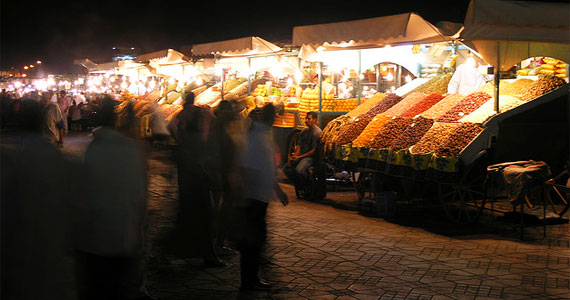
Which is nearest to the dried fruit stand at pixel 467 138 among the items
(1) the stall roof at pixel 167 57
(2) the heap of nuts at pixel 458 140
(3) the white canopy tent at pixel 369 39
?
(2) the heap of nuts at pixel 458 140

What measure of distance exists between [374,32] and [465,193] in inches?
127

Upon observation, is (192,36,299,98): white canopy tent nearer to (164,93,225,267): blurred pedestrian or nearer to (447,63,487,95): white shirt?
(447,63,487,95): white shirt

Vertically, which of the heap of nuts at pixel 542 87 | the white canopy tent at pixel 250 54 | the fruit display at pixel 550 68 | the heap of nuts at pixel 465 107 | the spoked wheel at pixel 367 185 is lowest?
the spoked wheel at pixel 367 185

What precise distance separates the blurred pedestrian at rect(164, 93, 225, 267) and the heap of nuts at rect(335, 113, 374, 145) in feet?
12.5

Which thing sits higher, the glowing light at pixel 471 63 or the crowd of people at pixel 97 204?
the glowing light at pixel 471 63

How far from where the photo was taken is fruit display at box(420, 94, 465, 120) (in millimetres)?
9359

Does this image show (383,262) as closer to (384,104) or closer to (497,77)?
(497,77)

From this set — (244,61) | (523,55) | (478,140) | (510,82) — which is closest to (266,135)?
(478,140)

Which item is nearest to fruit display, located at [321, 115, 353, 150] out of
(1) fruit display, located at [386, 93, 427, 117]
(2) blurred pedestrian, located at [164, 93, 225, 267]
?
(1) fruit display, located at [386, 93, 427, 117]

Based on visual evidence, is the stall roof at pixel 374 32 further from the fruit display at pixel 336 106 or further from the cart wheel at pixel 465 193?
the cart wheel at pixel 465 193

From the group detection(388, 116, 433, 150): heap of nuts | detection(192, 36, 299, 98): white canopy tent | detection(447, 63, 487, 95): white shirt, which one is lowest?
detection(388, 116, 433, 150): heap of nuts

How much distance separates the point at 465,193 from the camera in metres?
8.26

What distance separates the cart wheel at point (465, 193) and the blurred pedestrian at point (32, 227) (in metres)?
6.11

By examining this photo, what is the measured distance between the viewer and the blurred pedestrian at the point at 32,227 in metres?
2.81
